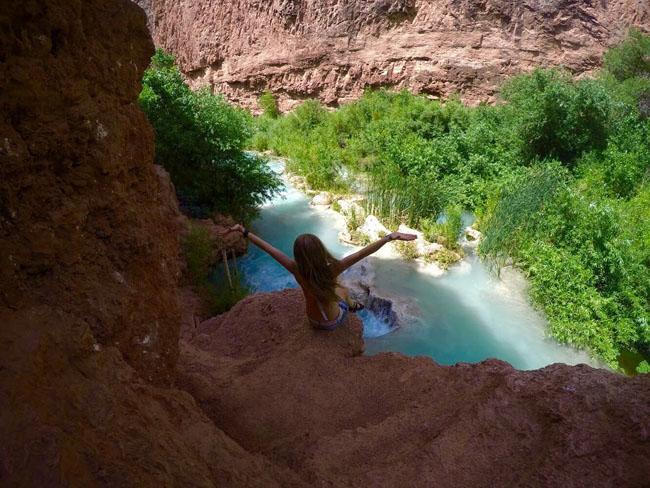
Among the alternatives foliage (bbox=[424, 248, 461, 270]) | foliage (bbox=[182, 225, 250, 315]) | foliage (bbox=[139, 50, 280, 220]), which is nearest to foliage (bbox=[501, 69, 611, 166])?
foliage (bbox=[424, 248, 461, 270])

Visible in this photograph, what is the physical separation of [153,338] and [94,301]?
0.50 m

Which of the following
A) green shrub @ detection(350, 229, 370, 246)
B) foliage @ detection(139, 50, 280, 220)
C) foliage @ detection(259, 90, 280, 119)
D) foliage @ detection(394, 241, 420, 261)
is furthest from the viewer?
foliage @ detection(259, 90, 280, 119)

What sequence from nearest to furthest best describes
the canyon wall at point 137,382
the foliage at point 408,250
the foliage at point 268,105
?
the canyon wall at point 137,382
the foliage at point 408,250
the foliage at point 268,105

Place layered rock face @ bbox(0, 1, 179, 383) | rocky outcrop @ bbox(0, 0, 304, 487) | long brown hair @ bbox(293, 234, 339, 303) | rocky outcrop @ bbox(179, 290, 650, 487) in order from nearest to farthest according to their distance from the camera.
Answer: rocky outcrop @ bbox(0, 0, 304, 487)
layered rock face @ bbox(0, 1, 179, 383)
rocky outcrop @ bbox(179, 290, 650, 487)
long brown hair @ bbox(293, 234, 339, 303)

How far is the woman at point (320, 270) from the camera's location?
3523mm

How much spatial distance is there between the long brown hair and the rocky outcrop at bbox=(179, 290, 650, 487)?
1.37ft

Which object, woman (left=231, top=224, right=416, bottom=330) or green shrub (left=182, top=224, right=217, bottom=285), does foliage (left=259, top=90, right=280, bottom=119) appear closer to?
green shrub (left=182, top=224, right=217, bottom=285)

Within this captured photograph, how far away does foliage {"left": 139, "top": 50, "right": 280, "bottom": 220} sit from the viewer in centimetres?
883

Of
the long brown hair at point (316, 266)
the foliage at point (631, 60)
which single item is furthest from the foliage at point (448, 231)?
the foliage at point (631, 60)

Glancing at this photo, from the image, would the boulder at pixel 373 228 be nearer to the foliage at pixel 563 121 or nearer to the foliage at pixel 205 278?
the foliage at pixel 205 278

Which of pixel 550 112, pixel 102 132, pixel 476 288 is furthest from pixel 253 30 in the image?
pixel 102 132

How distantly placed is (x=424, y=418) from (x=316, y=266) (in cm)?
140

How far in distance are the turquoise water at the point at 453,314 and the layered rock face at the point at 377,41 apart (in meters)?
10.9

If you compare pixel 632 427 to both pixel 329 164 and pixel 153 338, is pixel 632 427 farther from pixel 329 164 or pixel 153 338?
pixel 329 164
